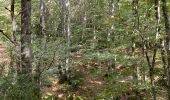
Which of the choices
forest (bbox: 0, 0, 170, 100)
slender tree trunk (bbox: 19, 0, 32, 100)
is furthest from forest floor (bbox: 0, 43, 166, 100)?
slender tree trunk (bbox: 19, 0, 32, 100)

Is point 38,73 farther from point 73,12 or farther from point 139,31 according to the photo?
point 73,12

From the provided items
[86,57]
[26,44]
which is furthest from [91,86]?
[26,44]

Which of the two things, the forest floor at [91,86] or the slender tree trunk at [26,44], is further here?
the forest floor at [91,86]

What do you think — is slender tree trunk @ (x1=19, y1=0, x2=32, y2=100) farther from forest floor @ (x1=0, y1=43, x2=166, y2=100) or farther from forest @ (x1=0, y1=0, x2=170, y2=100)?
forest floor @ (x1=0, y1=43, x2=166, y2=100)

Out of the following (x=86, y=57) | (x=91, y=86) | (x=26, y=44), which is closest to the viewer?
(x=26, y=44)

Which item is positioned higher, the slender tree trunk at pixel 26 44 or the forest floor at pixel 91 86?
the slender tree trunk at pixel 26 44

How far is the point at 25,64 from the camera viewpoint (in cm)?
855

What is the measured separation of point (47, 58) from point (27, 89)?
6.07ft

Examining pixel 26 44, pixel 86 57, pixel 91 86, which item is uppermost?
pixel 26 44

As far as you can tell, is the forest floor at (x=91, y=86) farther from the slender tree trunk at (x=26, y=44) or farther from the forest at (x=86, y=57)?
the slender tree trunk at (x=26, y=44)

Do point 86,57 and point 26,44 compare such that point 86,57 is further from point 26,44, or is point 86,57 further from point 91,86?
point 26,44

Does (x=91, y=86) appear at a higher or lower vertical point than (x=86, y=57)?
lower

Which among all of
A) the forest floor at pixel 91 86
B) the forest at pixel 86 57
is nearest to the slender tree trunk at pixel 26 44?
the forest at pixel 86 57

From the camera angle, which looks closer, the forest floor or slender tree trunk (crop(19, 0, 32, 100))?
A: slender tree trunk (crop(19, 0, 32, 100))
